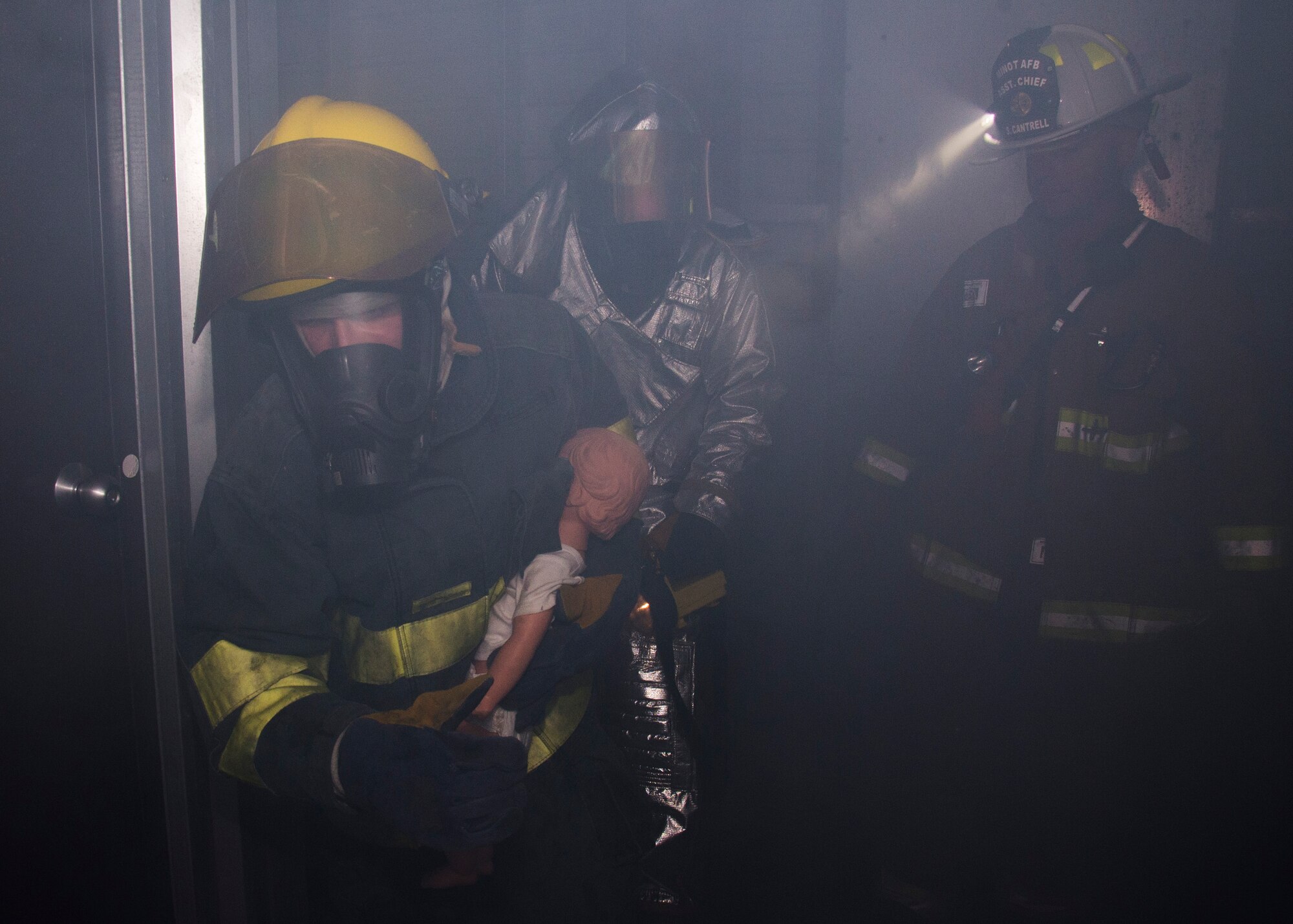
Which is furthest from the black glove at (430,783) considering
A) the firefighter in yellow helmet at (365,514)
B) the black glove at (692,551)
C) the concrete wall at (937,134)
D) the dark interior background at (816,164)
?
the concrete wall at (937,134)

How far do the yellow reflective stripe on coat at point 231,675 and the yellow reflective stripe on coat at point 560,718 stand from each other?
1.81 feet

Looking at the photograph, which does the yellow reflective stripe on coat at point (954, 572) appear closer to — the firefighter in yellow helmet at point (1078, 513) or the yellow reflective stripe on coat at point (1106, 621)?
the firefighter in yellow helmet at point (1078, 513)

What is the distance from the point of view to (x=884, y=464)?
2.49 meters

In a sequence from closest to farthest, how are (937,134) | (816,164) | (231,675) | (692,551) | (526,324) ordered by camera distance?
(231,675), (526,324), (692,551), (937,134), (816,164)

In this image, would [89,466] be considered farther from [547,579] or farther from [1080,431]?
[1080,431]

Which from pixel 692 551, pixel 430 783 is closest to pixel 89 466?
pixel 430 783

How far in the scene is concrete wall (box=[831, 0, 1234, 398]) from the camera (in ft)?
8.86

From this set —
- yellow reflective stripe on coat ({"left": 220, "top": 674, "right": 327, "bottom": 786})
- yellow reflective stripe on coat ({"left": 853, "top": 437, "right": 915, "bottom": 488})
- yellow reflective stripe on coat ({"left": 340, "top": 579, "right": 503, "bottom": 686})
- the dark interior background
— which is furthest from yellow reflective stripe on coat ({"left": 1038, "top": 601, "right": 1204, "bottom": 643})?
yellow reflective stripe on coat ({"left": 220, "top": 674, "right": 327, "bottom": 786})

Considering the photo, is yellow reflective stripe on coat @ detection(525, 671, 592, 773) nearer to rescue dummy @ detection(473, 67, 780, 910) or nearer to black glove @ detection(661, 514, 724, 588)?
black glove @ detection(661, 514, 724, 588)

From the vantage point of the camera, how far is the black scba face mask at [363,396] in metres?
1.28

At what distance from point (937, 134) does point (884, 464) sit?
1.33 m

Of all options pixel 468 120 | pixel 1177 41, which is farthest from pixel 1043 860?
pixel 468 120

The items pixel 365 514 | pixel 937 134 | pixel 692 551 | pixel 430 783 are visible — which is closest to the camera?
pixel 430 783

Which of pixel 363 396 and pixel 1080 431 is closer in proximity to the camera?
pixel 363 396
